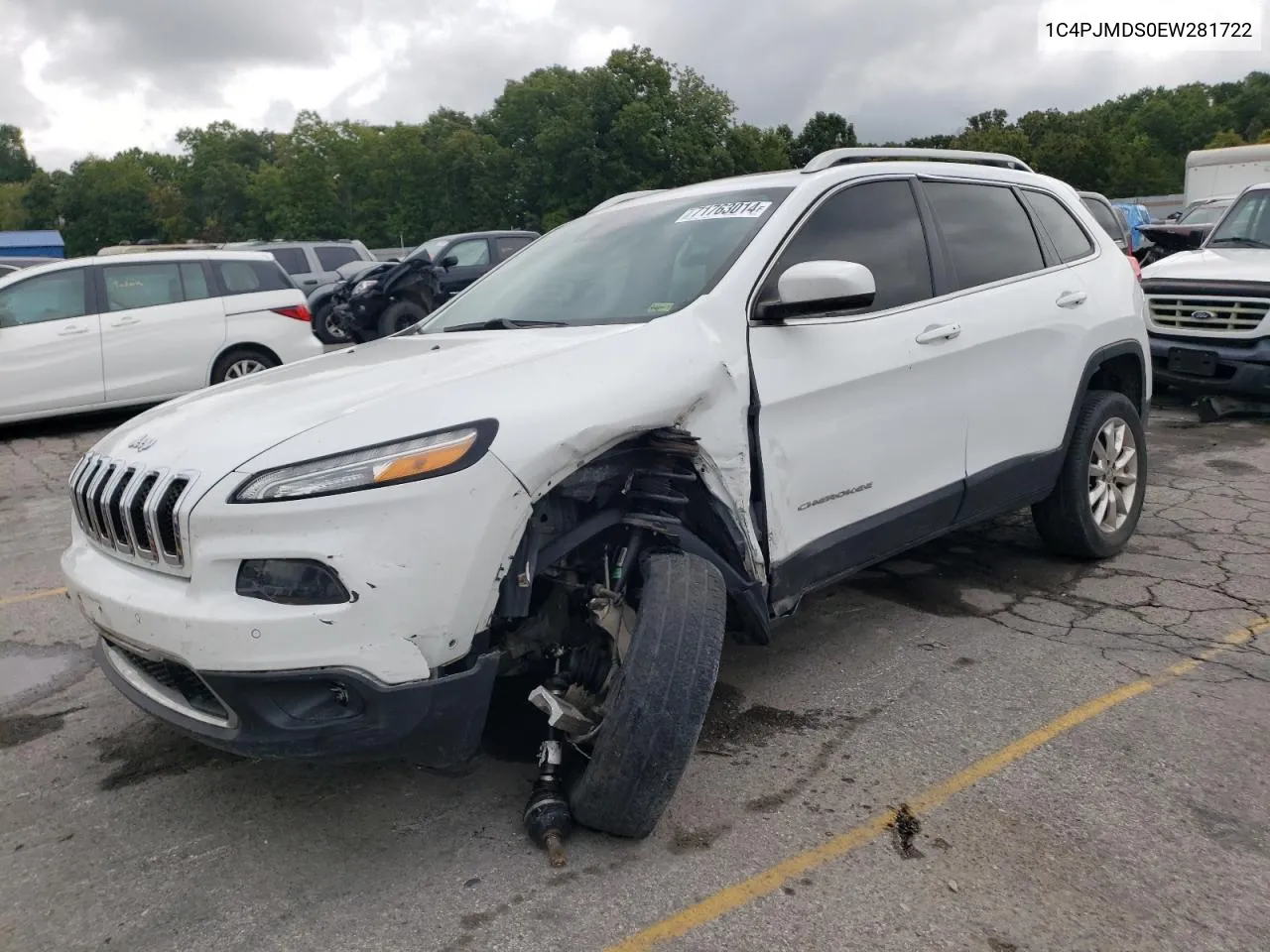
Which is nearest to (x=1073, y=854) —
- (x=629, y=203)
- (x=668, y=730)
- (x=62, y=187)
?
(x=668, y=730)

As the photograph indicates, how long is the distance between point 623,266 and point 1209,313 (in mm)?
6659

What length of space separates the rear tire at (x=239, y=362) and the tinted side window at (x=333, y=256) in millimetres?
8160

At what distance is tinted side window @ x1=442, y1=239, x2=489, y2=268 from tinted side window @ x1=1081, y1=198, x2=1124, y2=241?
28.4 ft

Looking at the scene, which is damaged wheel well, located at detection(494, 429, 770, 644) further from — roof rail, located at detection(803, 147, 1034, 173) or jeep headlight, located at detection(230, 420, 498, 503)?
roof rail, located at detection(803, 147, 1034, 173)

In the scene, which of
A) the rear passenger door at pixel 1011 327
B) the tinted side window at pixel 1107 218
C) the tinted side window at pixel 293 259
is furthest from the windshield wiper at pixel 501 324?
the tinted side window at pixel 293 259

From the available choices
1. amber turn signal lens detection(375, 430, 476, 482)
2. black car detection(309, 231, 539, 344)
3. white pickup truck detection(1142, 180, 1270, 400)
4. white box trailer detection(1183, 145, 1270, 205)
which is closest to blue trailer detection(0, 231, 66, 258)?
black car detection(309, 231, 539, 344)

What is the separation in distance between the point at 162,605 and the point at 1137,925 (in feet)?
7.82

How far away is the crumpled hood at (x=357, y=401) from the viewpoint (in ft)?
8.22

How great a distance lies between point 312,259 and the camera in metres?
18.0

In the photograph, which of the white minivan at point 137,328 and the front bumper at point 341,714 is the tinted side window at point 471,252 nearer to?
the white minivan at point 137,328

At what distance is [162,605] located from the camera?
2.48 metres

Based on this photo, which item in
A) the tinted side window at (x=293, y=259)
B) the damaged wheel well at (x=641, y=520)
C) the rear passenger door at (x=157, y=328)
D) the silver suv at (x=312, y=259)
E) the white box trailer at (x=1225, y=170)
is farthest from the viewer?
the white box trailer at (x=1225, y=170)

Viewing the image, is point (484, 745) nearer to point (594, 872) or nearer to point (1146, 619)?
point (594, 872)

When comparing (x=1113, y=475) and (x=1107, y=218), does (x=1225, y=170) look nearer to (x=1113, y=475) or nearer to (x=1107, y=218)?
(x=1107, y=218)
